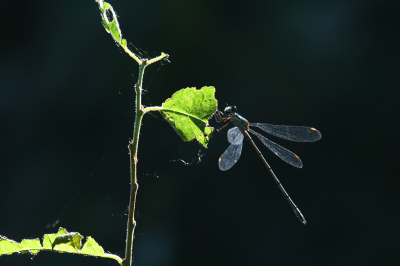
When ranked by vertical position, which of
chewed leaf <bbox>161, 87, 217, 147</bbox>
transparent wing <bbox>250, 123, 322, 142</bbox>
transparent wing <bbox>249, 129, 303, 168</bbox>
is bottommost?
transparent wing <bbox>249, 129, 303, 168</bbox>

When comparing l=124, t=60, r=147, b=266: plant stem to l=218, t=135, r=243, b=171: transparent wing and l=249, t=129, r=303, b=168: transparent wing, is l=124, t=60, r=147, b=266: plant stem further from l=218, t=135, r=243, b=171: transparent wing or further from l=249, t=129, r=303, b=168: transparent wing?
l=249, t=129, r=303, b=168: transparent wing

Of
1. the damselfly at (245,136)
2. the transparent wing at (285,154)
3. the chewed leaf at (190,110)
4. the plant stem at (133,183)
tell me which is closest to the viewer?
the plant stem at (133,183)

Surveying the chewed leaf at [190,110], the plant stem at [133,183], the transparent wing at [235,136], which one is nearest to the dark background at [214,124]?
the transparent wing at [235,136]

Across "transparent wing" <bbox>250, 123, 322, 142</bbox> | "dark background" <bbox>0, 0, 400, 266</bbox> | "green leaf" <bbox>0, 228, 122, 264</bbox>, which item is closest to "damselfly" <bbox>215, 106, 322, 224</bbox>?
"transparent wing" <bbox>250, 123, 322, 142</bbox>

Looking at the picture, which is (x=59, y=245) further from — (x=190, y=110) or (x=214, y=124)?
(x=214, y=124)

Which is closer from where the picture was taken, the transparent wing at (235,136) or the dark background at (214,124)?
the transparent wing at (235,136)

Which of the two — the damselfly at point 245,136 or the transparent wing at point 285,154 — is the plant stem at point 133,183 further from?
the transparent wing at point 285,154
